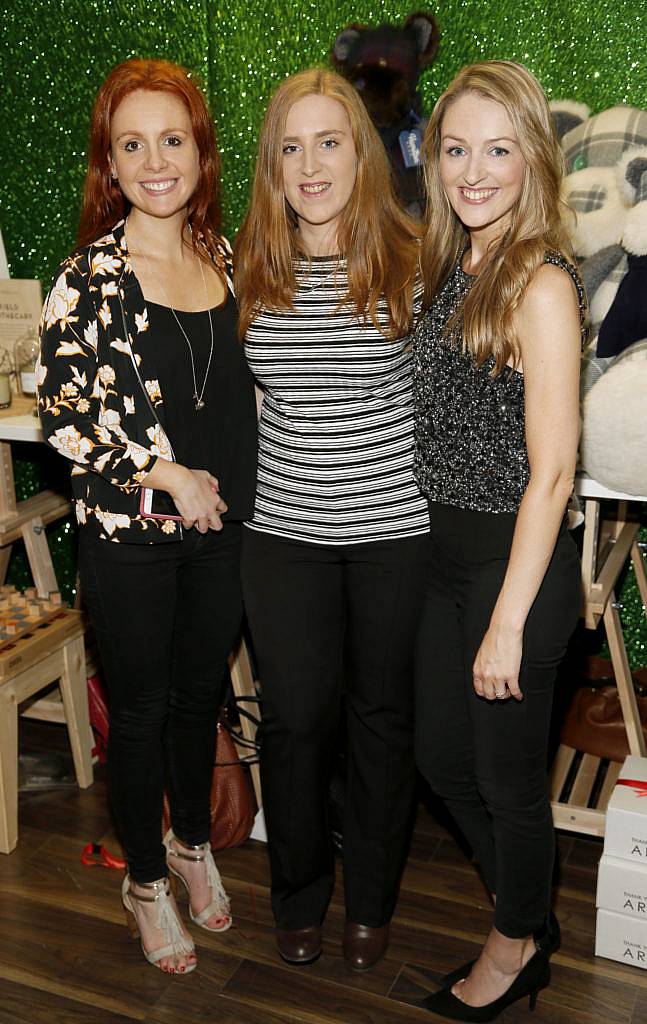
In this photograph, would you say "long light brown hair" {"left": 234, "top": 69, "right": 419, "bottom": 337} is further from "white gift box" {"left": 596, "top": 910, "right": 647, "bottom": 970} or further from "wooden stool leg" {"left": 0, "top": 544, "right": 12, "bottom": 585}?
"wooden stool leg" {"left": 0, "top": 544, "right": 12, "bottom": 585}

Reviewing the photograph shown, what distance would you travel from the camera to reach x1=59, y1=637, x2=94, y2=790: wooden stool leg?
2492 mm

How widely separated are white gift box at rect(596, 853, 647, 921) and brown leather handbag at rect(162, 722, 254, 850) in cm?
74

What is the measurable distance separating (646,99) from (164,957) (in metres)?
1.87

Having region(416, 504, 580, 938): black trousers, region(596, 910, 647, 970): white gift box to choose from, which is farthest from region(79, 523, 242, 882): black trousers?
region(596, 910, 647, 970): white gift box

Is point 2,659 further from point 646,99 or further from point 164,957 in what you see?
point 646,99

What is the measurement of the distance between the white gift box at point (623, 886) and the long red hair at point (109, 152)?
1264mm

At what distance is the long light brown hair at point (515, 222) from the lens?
1416 millimetres

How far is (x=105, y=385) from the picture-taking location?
1658 millimetres

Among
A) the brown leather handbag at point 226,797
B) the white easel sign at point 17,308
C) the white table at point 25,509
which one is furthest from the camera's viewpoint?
the white easel sign at point 17,308

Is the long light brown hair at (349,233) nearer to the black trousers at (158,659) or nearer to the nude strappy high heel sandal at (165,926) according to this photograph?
the black trousers at (158,659)

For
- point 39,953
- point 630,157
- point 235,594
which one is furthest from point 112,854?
point 630,157

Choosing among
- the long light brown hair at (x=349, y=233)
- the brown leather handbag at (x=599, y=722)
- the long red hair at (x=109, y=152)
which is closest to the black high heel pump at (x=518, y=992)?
the brown leather handbag at (x=599, y=722)

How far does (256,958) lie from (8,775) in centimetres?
68

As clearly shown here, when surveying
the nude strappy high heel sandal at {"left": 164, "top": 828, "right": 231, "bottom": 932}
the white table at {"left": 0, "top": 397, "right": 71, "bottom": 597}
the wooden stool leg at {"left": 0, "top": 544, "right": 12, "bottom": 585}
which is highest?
the white table at {"left": 0, "top": 397, "right": 71, "bottom": 597}
